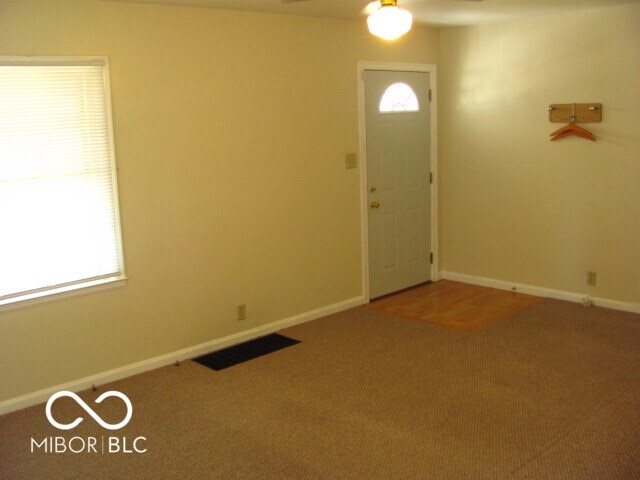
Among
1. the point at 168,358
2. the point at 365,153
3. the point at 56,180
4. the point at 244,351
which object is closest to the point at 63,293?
the point at 56,180

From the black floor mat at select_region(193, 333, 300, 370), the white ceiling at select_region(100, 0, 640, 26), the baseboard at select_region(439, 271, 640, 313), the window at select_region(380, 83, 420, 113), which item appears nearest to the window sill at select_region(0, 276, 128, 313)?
the black floor mat at select_region(193, 333, 300, 370)

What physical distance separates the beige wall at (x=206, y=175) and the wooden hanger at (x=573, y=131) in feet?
5.20

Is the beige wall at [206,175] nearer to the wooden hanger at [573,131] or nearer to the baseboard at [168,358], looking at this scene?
the baseboard at [168,358]

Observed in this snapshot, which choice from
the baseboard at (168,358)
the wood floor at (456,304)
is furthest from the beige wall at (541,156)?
the baseboard at (168,358)

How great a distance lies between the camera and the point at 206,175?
15.0 ft

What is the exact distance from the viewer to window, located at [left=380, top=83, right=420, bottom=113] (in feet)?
18.9

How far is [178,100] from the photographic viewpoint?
14.3 feet

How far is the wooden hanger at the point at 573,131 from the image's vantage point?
5293mm

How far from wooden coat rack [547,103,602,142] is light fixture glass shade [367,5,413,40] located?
266 cm

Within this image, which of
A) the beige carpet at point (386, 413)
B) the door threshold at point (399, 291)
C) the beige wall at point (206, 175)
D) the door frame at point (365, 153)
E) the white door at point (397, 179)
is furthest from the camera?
the door threshold at point (399, 291)

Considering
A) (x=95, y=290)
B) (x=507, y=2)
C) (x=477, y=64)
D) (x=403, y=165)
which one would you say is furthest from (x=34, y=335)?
(x=477, y=64)

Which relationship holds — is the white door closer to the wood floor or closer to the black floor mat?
the wood floor

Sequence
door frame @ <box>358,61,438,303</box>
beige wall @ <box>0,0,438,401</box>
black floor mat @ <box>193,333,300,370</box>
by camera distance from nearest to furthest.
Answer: beige wall @ <box>0,0,438,401</box> < black floor mat @ <box>193,333,300,370</box> < door frame @ <box>358,61,438,303</box>

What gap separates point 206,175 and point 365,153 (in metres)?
1.61
